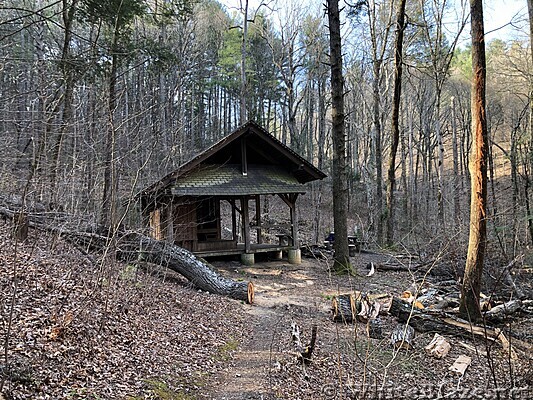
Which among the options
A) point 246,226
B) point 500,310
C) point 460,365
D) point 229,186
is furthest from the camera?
point 246,226

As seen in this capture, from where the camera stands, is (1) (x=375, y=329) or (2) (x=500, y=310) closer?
(1) (x=375, y=329)

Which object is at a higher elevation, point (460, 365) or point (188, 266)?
point (188, 266)

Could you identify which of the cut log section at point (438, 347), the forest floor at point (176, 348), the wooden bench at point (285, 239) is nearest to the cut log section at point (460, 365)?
the forest floor at point (176, 348)

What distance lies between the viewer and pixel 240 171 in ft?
45.6

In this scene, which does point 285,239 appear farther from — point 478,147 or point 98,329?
point 98,329

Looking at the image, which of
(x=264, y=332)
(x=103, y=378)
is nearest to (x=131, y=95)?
(x=264, y=332)

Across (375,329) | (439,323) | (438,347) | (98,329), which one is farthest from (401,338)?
(98,329)

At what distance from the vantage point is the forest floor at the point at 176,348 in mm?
3947

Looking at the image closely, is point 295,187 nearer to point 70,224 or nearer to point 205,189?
point 205,189

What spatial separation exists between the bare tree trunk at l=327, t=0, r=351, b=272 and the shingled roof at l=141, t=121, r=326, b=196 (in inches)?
73.1

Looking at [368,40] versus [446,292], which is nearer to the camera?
[446,292]

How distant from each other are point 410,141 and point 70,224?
2372 cm

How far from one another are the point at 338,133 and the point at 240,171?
12.1ft

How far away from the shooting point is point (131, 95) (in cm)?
2558
